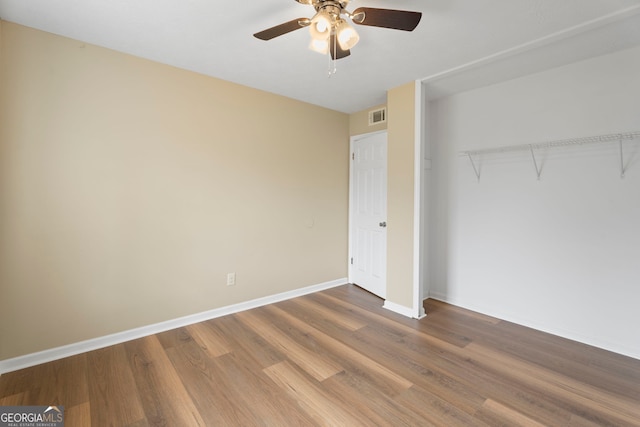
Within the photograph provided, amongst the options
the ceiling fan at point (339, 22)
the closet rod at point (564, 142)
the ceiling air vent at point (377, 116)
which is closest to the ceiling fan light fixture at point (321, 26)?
the ceiling fan at point (339, 22)

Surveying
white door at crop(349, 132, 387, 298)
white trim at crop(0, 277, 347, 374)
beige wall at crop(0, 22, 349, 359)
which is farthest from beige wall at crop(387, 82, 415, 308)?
white trim at crop(0, 277, 347, 374)

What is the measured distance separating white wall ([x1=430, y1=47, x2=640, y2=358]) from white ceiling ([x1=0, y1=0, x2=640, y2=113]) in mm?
280

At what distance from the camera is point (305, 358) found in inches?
89.4

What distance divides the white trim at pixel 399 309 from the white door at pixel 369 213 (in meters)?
0.22

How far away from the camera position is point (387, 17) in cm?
152

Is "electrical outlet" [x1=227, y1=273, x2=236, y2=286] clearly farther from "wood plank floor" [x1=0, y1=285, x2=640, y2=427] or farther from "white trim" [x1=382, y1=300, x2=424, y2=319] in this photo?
"white trim" [x1=382, y1=300, x2=424, y2=319]

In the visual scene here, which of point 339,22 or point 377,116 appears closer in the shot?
point 339,22

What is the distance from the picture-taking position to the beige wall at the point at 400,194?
3.03 metres

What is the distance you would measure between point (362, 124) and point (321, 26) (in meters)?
A: 2.45

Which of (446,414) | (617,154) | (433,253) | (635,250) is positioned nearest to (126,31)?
(446,414)

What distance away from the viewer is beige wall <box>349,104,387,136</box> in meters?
3.74

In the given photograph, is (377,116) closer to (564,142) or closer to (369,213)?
(369,213)

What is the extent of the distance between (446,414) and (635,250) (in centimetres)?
209

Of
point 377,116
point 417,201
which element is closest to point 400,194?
point 417,201
